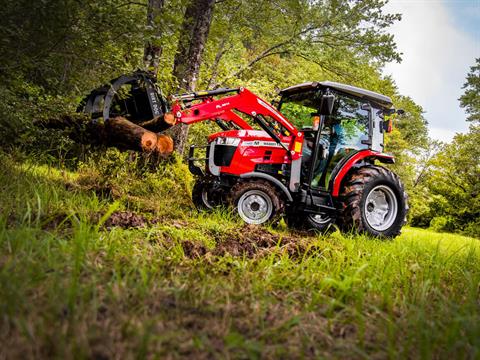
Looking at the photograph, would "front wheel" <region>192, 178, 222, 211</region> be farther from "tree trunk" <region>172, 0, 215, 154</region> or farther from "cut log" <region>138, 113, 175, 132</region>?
"tree trunk" <region>172, 0, 215, 154</region>

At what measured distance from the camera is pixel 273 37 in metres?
10.2

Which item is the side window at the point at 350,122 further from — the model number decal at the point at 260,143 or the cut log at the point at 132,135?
the cut log at the point at 132,135

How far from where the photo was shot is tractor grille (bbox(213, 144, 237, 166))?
18.6 feet

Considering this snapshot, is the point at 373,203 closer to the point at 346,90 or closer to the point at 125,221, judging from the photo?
the point at 346,90

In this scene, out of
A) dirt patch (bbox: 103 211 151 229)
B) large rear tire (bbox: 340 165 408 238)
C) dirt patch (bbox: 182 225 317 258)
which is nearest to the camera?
dirt patch (bbox: 182 225 317 258)

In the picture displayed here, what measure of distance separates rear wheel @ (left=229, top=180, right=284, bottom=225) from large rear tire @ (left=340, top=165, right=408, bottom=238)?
38.5 inches

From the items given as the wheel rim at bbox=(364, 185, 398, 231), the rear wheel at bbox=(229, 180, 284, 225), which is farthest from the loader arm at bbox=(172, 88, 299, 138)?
the wheel rim at bbox=(364, 185, 398, 231)

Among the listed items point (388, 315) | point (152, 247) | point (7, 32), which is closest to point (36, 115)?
point (7, 32)

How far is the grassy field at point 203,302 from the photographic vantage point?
1472 millimetres

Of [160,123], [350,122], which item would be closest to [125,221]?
[160,123]

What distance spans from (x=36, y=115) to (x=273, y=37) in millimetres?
7191

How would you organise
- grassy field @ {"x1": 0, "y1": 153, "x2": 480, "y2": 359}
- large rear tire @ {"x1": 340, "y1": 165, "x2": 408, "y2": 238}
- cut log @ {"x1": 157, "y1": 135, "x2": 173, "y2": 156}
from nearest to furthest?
1. grassy field @ {"x1": 0, "y1": 153, "x2": 480, "y2": 359}
2. cut log @ {"x1": 157, "y1": 135, "x2": 173, "y2": 156}
3. large rear tire @ {"x1": 340, "y1": 165, "x2": 408, "y2": 238}

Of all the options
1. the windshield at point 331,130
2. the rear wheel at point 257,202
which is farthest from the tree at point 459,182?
the rear wheel at point 257,202

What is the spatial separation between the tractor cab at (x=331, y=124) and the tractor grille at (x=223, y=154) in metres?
1.10
